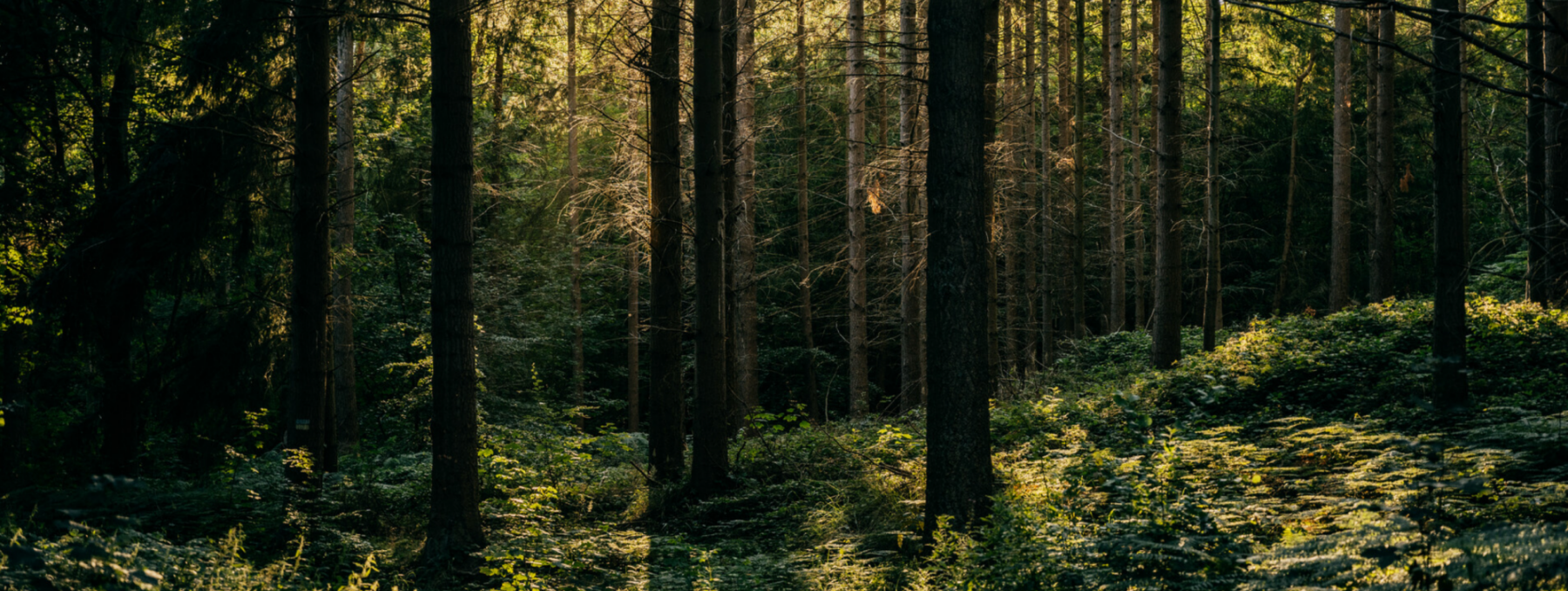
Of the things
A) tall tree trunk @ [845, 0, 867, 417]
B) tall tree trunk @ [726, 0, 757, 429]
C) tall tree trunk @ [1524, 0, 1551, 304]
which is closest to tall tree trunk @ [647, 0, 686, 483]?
tall tree trunk @ [726, 0, 757, 429]

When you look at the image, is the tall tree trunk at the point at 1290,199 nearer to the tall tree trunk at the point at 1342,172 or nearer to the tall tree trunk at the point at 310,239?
the tall tree trunk at the point at 1342,172

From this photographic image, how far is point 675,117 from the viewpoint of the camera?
32.8 feet

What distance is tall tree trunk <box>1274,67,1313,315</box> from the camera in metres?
26.3

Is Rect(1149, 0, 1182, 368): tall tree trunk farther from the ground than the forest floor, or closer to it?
farther from the ground

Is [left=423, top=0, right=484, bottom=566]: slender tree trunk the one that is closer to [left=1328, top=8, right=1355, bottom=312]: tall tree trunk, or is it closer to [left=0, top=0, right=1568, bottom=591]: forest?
[left=0, top=0, right=1568, bottom=591]: forest

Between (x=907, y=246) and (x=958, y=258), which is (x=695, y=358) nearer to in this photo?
(x=958, y=258)

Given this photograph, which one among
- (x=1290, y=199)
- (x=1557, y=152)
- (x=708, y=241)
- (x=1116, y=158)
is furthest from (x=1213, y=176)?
(x=1290, y=199)

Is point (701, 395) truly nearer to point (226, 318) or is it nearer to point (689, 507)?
point (689, 507)

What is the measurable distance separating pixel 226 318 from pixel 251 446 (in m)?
9.33

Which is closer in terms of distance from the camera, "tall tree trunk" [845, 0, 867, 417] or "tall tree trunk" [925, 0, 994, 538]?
"tall tree trunk" [925, 0, 994, 538]

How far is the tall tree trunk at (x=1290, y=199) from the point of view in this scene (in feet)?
86.4

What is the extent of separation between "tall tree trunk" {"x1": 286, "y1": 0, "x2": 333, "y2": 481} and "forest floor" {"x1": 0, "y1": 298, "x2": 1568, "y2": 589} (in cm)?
74

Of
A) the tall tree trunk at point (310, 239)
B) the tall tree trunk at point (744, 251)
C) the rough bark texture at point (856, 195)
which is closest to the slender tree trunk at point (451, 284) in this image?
the tall tree trunk at point (310, 239)

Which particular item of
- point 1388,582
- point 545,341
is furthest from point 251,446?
point 1388,582
